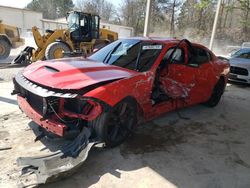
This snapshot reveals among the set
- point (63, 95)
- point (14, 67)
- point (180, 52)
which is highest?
point (180, 52)

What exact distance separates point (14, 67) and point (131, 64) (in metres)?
7.95

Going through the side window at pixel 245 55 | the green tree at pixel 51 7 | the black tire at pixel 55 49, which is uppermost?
the green tree at pixel 51 7

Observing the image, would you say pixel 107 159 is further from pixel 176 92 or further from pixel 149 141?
pixel 176 92

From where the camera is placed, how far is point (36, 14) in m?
39.9

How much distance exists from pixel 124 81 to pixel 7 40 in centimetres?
1200

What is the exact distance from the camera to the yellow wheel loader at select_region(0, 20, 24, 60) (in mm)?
13938

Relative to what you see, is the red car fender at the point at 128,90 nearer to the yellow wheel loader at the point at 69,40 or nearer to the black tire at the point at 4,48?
the yellow wheel loader at the point at 69,40

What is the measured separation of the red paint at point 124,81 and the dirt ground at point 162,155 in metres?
0.48

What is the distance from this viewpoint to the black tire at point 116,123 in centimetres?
386

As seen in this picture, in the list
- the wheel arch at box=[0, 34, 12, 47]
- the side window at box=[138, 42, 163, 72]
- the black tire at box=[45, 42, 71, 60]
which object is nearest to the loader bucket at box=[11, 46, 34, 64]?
the black tire at box=[45, 42, 71, 60]

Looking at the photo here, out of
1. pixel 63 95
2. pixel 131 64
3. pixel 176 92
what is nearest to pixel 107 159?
pixel 63 95

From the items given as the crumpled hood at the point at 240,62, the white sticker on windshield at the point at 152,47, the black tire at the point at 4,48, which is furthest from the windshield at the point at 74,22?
the white sticker on windshield at the point at 152,47

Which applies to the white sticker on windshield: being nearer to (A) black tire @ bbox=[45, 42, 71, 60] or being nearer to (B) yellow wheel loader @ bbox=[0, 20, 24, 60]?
(A) black tire @ bbox=[45, 42, 71, 60]

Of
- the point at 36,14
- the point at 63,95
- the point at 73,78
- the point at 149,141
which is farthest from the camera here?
the point at 36,14
